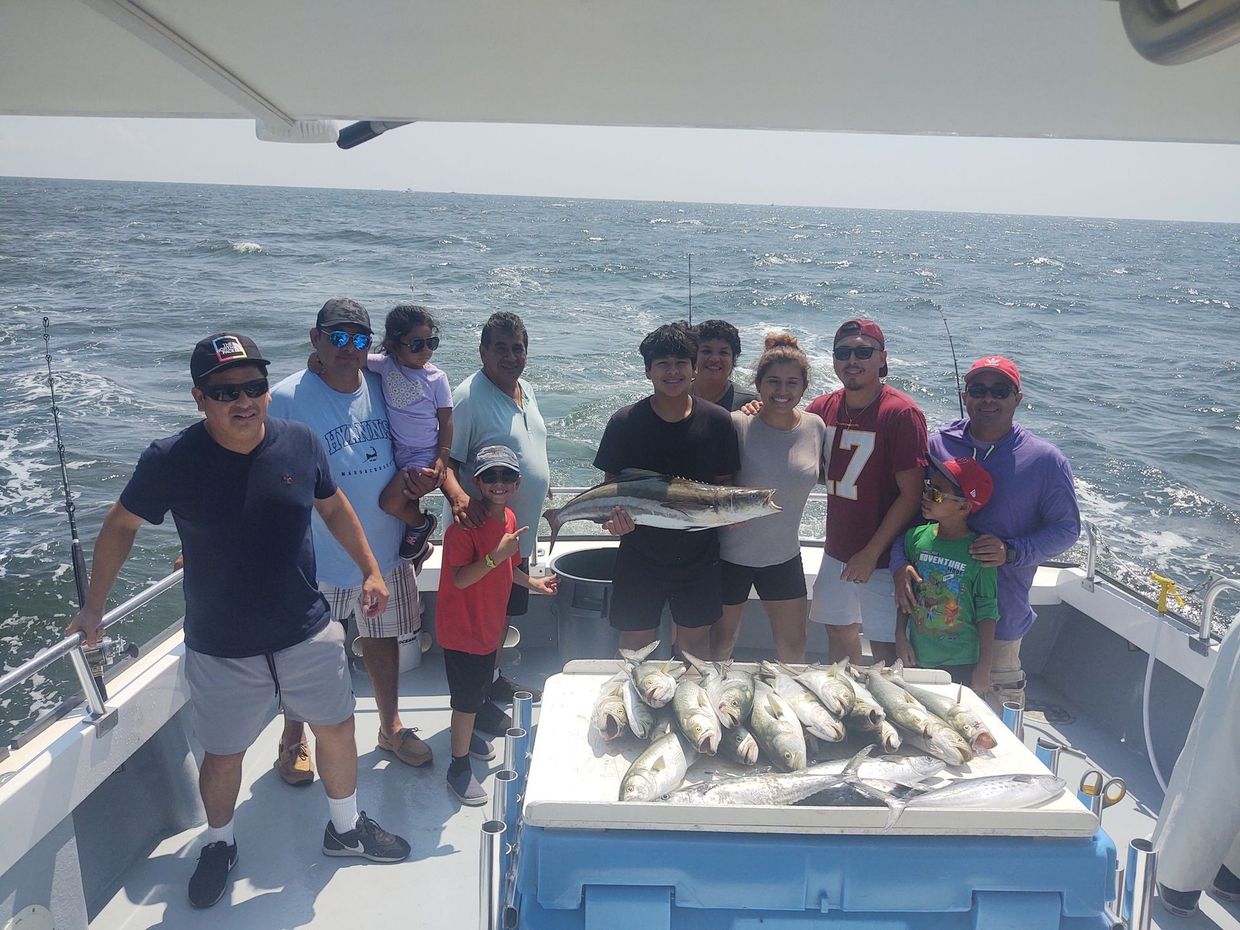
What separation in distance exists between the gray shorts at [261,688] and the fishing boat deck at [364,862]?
54 centimetres

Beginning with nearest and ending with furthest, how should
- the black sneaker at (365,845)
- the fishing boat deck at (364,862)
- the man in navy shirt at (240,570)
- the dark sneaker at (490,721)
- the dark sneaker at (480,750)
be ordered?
the man in navy shirt at (240,570) < the fishing boat deck at (364,862) < the black sneaker at (365,845) < the dark sneaker at (480,750) < the dark sneaker at (490,721)

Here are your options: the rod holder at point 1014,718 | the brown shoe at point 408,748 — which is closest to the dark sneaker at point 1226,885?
the rod holder at point 1014,718

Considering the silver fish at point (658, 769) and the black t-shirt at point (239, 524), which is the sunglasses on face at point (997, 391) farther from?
the black t-shirt at point (239, 524)

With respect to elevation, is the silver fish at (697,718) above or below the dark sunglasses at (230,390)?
below

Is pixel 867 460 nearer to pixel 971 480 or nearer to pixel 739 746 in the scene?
pixel 971 480

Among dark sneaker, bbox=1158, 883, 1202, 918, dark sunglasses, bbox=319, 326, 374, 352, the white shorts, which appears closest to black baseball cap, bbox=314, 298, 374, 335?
dark sunglasses, bbox=319, 326, 374, 352

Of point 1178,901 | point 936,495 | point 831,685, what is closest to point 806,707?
point 831,685

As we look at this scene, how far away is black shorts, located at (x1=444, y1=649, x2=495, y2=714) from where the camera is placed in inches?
128

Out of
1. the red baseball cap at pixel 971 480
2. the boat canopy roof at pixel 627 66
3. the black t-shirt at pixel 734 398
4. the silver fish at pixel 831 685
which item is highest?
the boat canopy roof at pixel 627 66

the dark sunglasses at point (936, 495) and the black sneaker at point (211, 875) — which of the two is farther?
the dark sunglasses at point (936, 495)

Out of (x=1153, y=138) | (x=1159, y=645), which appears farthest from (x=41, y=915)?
(x=1159, y=645)

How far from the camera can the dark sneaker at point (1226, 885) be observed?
9.37 ft

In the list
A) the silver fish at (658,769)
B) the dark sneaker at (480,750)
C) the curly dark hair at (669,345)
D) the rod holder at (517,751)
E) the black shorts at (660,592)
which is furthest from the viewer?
the dark sneaker at (480,750)

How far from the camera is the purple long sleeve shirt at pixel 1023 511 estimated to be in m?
3.03
